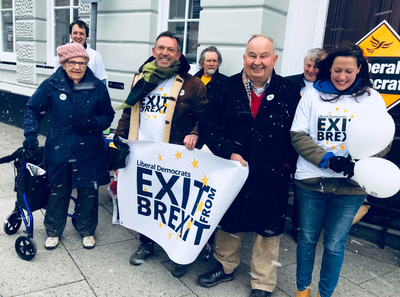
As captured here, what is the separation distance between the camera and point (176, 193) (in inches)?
117

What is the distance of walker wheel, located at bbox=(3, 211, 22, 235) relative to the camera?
3563 mm

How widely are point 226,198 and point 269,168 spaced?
391mm

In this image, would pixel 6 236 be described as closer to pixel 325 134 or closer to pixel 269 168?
pixel 269 168

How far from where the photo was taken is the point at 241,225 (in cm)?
279

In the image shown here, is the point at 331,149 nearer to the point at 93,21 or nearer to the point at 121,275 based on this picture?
the point at 121,275

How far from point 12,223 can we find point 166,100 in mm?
2039

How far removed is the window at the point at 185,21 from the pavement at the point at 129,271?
3358 mm

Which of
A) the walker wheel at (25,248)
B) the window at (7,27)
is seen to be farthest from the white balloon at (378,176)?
the window at (7,27)

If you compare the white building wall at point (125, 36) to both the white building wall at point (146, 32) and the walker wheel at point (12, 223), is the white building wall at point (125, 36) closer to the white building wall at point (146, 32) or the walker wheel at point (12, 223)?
the white building wall at point (146, 32)

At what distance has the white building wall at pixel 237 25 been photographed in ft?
15.2

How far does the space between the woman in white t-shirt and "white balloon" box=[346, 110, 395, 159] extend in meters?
0.11

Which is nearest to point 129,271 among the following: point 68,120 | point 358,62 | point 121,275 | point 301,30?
point 121,275

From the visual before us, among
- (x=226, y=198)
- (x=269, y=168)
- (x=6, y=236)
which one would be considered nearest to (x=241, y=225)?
(x=226, y=198)

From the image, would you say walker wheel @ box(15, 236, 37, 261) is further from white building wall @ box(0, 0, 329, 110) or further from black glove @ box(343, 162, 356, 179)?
white building wall @ box(0, 0, 329, 110)
